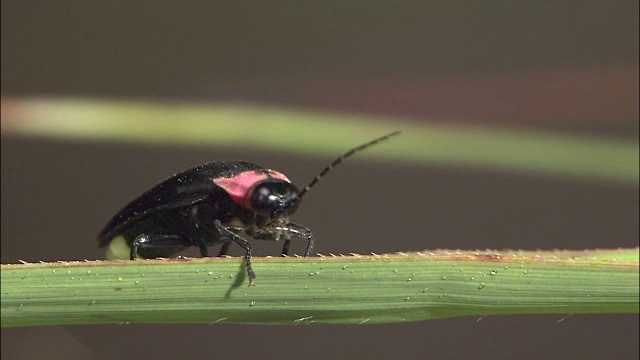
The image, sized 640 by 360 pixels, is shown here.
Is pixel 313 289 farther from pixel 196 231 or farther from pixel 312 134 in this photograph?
pixel 312 134

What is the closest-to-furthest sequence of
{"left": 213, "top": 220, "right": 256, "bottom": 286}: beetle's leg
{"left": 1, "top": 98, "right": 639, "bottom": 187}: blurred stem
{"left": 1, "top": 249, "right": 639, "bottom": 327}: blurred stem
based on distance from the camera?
{"left": 1, "top": 249, "right": 639, "bottom": 327}: blurred stem
{"left": 213, "top": 220, "right": 256, "bottom": 286}: beetle's leg
{"left": 1, "top": 98, "right": 639, "bottom": 187}: blurred stem

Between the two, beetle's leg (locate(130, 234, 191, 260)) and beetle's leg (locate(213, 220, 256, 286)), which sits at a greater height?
beetle's leg (locate(213, 220, 256, 286))

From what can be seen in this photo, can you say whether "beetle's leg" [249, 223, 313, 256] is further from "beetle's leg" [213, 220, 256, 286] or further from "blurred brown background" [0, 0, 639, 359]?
"blurred brown background" [0, 0, 639, 359]

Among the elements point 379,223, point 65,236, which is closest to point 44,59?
point 65,236

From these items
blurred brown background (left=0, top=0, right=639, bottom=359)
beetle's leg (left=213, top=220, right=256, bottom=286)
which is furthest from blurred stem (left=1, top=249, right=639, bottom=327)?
blurred brown background (left=0, top=0, right=639, bottom=359)

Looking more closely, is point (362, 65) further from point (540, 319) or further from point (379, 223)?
point (540, 319)

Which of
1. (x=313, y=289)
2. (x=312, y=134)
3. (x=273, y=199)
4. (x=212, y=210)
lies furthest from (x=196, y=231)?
(x=312, y=134)

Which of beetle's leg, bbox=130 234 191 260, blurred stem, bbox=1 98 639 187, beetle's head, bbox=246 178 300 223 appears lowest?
beetle's leg, bbox=130 234 191 260
